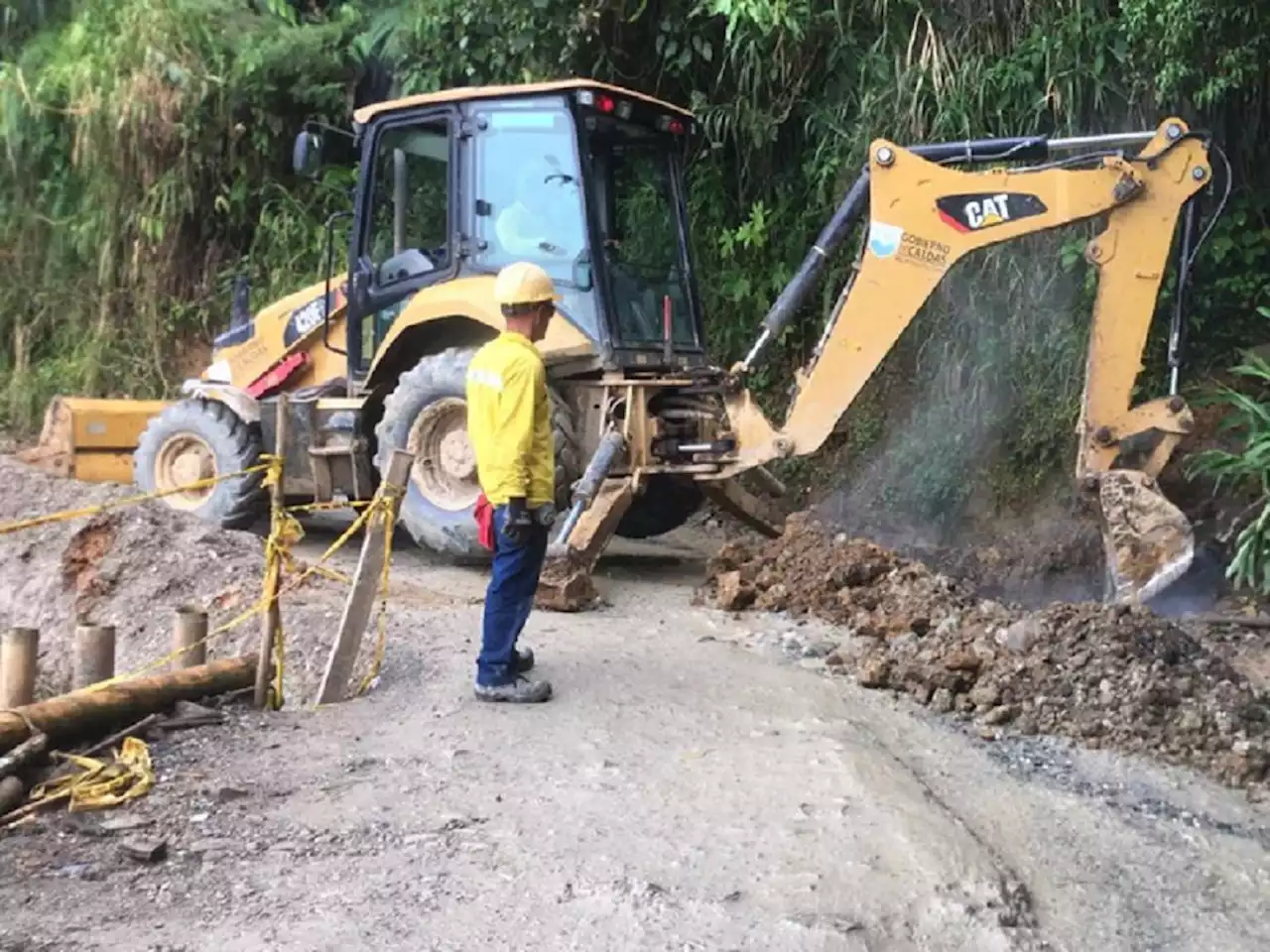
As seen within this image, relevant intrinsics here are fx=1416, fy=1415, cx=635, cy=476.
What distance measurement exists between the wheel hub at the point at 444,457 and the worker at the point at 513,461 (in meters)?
2.53

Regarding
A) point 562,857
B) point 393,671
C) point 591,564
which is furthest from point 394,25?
point 562,857

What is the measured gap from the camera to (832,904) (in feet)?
11.8

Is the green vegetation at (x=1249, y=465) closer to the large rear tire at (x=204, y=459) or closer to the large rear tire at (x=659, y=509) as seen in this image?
the large rear tire at (x=659, y=509)

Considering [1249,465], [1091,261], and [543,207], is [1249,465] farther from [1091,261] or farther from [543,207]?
[543,207]

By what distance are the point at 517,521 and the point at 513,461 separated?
0.22 m

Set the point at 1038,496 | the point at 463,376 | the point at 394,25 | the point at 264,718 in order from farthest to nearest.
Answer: the point at 394,25
the point at 1038,496
the point at 463,376
the point at 264,718

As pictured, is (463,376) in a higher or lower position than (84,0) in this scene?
lower

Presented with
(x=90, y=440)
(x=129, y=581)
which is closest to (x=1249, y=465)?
(x=129, y=581)

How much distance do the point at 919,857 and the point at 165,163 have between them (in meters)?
11.4

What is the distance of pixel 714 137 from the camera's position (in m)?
10.8

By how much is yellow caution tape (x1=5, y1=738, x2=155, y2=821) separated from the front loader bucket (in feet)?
14.0

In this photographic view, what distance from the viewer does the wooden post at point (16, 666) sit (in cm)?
498

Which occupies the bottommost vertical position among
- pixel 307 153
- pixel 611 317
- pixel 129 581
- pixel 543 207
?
pixel 129 581

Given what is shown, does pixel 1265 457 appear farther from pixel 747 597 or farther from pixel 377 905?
pixel 377 905
